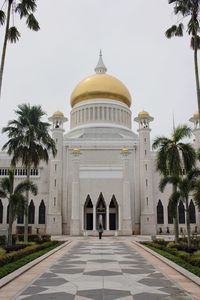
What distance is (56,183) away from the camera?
45.1 m

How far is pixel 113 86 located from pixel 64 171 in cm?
1651

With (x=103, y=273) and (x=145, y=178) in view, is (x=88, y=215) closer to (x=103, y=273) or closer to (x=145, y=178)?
(x=145, y=178)

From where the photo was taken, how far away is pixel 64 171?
46969mm

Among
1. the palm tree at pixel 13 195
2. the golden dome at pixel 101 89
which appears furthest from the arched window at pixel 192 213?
the palm tree at pixel 13 195

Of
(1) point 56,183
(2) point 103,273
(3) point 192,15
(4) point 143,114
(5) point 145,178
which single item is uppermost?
(4) point 143,114

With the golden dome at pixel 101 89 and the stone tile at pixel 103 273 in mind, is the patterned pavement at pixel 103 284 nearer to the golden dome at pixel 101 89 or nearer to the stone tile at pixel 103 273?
the stone tile at pixel 103 273

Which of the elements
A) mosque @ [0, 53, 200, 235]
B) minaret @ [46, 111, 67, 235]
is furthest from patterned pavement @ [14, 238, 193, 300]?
minaret @ [46, 111, 67, 235]

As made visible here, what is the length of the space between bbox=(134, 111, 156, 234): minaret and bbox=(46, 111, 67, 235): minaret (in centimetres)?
1069

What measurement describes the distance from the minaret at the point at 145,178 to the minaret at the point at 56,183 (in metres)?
10.7

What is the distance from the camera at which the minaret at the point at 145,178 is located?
1704 inches

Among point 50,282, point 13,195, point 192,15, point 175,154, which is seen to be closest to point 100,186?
point 175,154

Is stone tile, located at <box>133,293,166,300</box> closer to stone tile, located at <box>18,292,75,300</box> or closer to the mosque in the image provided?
stone tile, located at <box>18,292,75,300</box>

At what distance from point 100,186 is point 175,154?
20.1 metres

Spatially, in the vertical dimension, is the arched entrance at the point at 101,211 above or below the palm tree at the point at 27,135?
below
